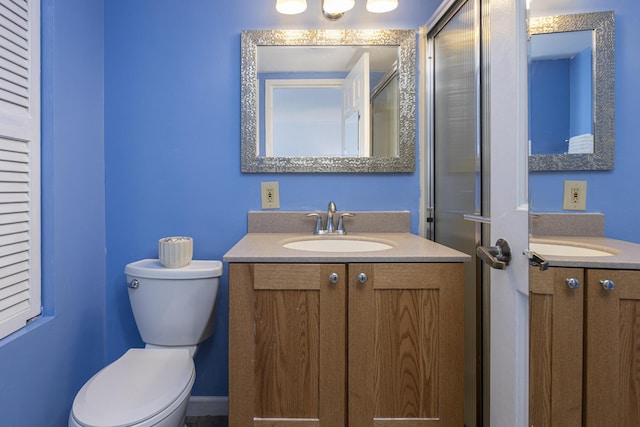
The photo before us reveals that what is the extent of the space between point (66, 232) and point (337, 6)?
1.48 metres

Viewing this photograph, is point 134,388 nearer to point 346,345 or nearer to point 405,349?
point 346,345

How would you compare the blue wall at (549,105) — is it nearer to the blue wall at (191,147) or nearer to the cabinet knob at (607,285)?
the cabinet knob at (607,285)

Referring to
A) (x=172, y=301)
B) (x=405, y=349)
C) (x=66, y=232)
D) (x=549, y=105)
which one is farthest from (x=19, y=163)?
(x=549, y=105)

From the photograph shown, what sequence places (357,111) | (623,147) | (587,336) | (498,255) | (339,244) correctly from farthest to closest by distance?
(357,111), (339,244), (498,255), (587,336), (623,147)

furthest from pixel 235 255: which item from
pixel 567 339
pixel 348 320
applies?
pixel 567 339

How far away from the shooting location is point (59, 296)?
1.38m

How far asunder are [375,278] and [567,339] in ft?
1.98

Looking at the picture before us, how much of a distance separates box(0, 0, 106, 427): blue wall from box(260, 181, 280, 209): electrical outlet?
29.6 inches

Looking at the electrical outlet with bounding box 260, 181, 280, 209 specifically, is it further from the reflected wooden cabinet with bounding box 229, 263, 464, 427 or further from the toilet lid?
the toilet lid

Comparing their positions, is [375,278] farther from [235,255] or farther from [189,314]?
[189,314]

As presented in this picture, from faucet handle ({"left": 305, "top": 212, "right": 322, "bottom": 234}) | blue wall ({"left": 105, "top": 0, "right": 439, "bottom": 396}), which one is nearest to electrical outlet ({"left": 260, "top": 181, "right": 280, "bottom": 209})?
blue wall ({"left": 105, "top": 0, "right": 439, "bottom": 396})

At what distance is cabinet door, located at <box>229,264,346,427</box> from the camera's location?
1163 millimetres

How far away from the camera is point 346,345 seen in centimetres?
117

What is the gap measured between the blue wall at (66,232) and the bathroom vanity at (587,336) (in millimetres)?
1469
